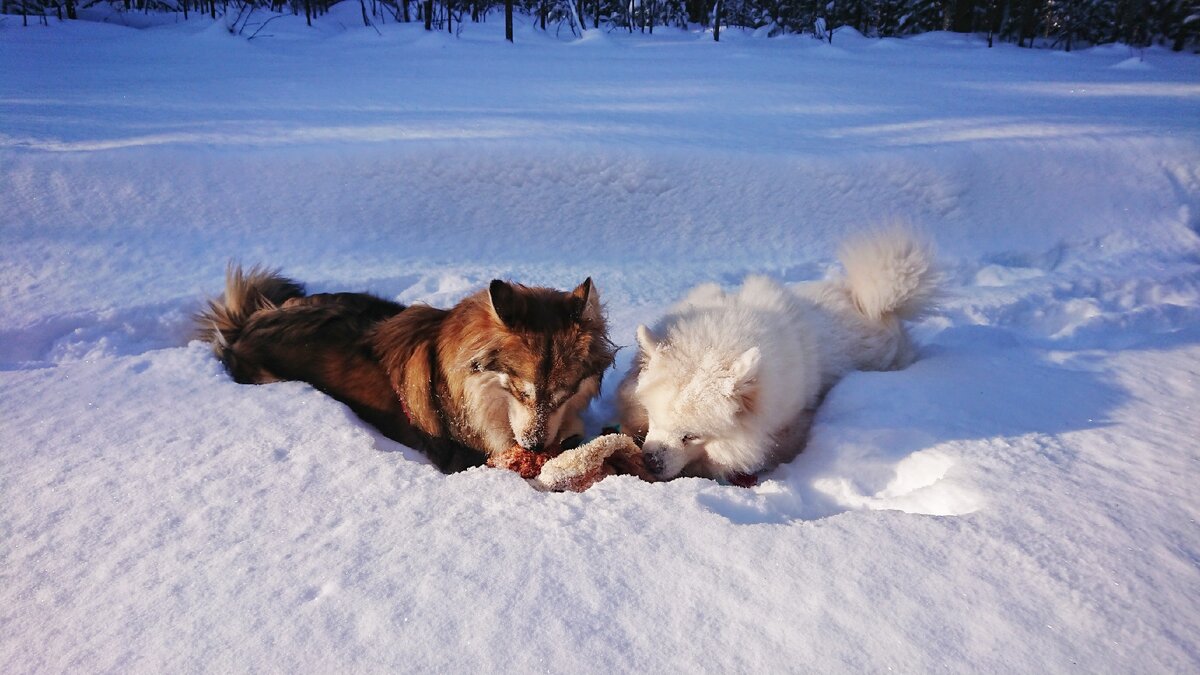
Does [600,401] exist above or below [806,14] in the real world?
below

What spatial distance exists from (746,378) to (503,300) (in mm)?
957

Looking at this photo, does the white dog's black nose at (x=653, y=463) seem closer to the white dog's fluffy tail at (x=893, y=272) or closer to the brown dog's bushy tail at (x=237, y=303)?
A: the white dog's fluffy tail at (x=893, y=272)

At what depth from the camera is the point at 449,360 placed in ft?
8.60

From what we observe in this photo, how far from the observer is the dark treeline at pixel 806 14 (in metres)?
13.3

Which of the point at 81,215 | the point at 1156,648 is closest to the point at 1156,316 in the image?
the point at 1156,648

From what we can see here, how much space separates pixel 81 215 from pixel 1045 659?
5724 millimetres

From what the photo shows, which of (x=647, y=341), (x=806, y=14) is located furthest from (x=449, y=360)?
(x=806, y=14)

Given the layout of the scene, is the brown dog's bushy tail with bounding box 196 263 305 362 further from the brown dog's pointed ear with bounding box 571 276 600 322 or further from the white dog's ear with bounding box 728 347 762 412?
the white dog's ear with bounding box 728 347 762 412

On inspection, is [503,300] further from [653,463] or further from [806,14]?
[806,14]

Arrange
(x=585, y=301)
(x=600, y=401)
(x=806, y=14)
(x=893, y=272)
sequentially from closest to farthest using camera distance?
(x=585, y=301)
(x=893, y=272)
(x=600, y=401)
(x=806, y=14)

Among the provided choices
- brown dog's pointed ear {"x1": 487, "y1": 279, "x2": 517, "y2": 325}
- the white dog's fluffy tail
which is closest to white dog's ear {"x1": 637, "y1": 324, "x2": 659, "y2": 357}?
brown dog's pointed ear {"x1": 487, "y1": 279, "x2": 517, "y2": 325}

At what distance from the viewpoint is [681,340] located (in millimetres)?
2553

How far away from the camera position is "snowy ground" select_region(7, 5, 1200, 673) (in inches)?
55.9

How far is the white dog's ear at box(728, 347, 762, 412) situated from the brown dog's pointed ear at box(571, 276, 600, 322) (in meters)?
0.59
